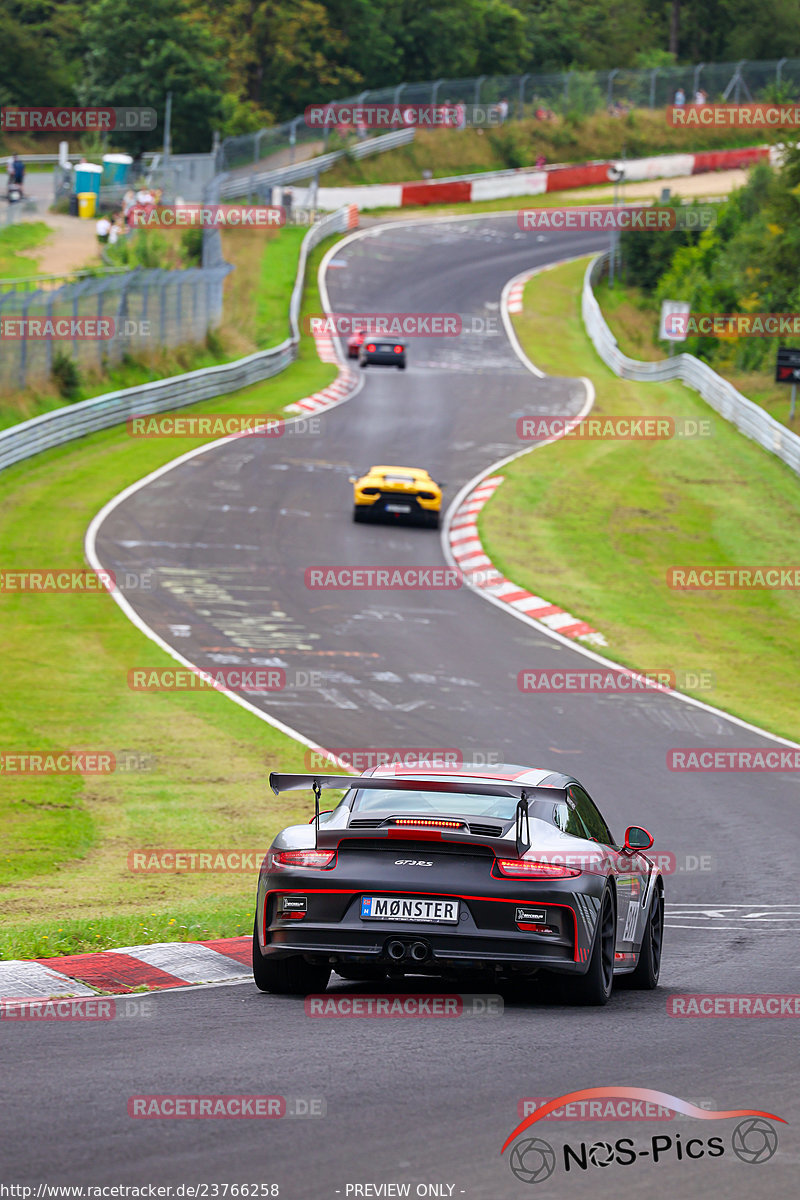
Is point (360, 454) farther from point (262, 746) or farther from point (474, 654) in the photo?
point (262, 746)

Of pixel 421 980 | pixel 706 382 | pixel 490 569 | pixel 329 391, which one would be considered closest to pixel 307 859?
pixel 421 980

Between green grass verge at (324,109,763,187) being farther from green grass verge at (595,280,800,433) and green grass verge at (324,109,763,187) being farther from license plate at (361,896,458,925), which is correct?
license plate at (361,896,458,925)

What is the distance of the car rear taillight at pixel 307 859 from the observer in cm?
770

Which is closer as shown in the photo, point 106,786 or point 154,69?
point 106,786

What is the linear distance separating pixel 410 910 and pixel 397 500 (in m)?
24.5

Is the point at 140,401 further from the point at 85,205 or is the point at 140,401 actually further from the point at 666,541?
the point at 85,205

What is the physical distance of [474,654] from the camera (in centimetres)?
2275

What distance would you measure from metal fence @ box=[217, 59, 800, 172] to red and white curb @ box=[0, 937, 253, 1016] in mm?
78410

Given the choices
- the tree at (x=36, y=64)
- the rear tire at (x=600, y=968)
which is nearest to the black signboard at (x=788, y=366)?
the rear tire at (x=600, y=968)

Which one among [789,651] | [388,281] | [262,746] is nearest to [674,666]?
[789,651]

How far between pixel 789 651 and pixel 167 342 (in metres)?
24.1

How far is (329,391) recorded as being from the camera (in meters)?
45.8

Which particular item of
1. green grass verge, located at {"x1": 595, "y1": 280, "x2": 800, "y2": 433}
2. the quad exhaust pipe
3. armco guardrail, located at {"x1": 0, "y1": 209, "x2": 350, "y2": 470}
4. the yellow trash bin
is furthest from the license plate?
the yellow trash bin

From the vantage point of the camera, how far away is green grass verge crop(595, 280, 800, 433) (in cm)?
4400
